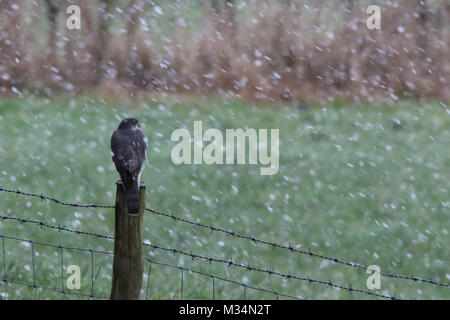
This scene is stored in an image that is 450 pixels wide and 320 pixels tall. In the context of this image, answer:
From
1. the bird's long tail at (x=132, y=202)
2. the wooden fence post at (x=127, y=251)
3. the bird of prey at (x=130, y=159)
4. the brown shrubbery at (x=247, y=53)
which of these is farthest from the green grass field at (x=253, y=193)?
the bird's long tail at (x=132, y=202)

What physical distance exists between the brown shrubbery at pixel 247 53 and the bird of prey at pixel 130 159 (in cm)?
813

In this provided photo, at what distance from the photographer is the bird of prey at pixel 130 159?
4.04 metres

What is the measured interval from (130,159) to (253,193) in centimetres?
549

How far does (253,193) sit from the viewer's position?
10203 mm

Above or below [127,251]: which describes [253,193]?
above

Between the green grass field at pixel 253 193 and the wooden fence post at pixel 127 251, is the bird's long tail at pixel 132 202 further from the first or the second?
the green grass field at pixel 253 193

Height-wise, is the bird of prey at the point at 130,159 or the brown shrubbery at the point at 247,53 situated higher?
the brown shrubbery at the point at 247,53

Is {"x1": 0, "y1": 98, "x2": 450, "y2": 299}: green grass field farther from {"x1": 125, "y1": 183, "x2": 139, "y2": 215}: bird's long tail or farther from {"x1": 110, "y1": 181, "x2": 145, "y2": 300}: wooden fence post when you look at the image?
{"x1": 125, "y1": 183, "x2": 139, "y2": 215}: bird's long tail

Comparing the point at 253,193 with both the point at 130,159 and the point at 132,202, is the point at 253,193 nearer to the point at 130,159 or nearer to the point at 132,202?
the point at 130,159

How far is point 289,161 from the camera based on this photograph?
11.4 m

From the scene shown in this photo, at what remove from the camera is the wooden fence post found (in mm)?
4051

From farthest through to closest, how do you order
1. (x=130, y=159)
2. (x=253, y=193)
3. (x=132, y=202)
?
(x=253, y=193) < (x=130, y=159) < (x=132, y=202)

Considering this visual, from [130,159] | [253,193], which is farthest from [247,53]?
[130,159]

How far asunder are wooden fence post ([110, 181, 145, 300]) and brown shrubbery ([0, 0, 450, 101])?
9544 mm
